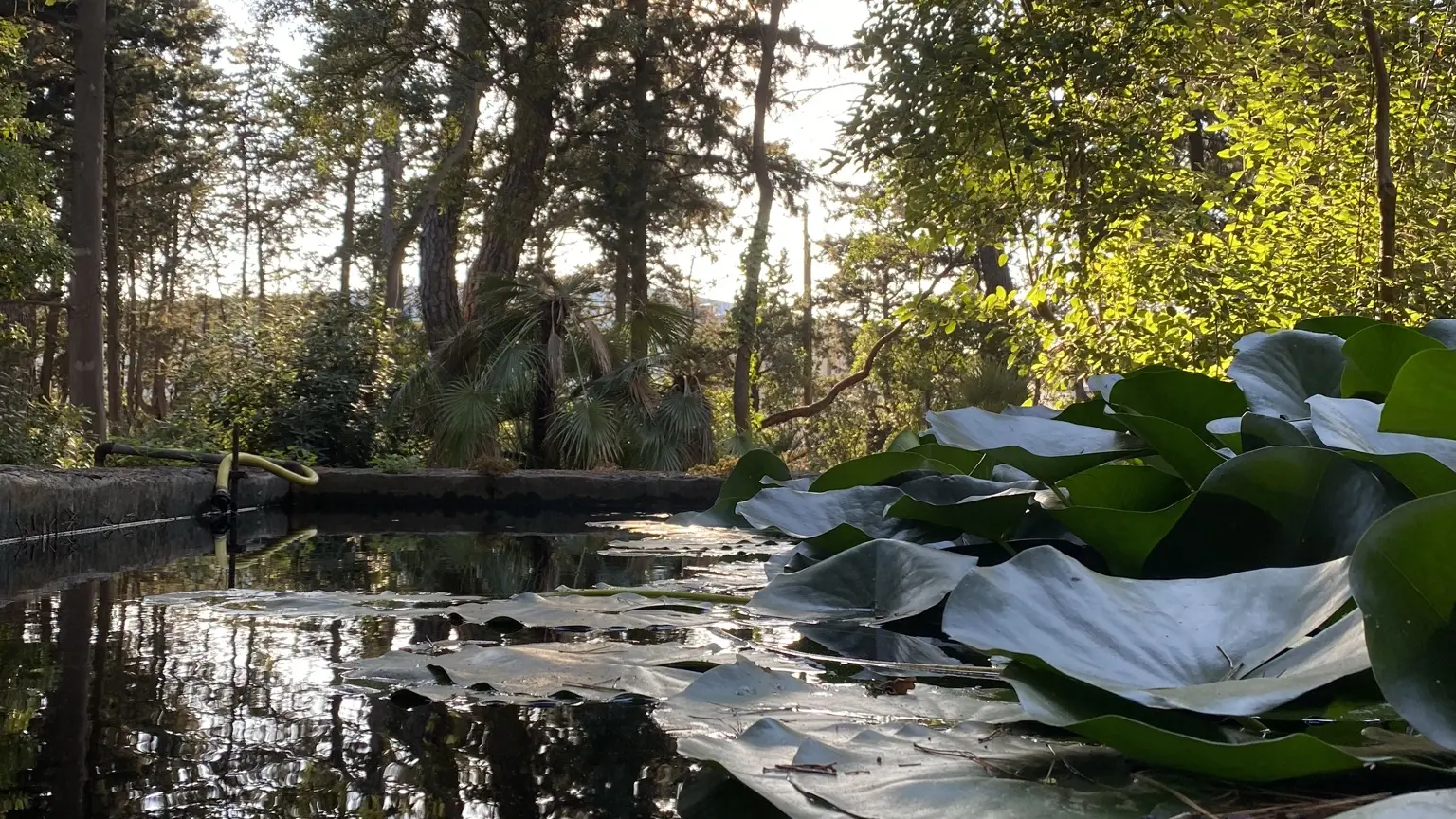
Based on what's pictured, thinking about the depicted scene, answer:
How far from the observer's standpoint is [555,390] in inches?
309

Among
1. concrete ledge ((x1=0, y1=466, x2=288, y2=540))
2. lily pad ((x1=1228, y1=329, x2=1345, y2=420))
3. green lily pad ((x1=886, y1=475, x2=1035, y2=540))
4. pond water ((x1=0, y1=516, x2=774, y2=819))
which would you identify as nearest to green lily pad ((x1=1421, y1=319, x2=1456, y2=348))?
lily pad ((x1=1228, y1=329, x2=1345, y2=420))

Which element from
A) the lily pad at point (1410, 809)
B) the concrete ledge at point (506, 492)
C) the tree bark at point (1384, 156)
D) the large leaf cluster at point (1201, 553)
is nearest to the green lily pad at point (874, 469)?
the large leaf cluster at point (1201, 553)

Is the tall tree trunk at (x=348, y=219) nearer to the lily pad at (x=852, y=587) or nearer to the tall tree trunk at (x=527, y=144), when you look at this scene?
the tall tree trunk at (x=527, y=144)

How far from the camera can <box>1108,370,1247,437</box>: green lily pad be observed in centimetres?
131

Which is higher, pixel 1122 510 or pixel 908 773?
pixel 1122 510

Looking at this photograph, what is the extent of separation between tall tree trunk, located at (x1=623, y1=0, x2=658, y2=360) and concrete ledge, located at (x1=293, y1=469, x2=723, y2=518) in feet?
18.2

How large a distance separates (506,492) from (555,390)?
2.03 meters

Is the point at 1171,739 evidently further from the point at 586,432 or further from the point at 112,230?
the point at 112,230

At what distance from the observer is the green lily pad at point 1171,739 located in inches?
20.3

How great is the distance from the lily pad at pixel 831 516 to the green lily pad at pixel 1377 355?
Result: 56 centimetres

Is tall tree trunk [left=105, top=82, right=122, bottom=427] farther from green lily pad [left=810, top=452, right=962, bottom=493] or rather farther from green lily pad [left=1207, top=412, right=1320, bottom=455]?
green lily pad [left=1207, top=412, right=1320, bottom=455]

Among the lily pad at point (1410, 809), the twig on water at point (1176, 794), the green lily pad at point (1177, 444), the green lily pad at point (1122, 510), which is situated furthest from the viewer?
the green lily pad at point (1177, 444)

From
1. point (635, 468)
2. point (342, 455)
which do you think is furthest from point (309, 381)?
point (635, 468)

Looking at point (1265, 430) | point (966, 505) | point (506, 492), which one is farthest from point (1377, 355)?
point (506, 492)
